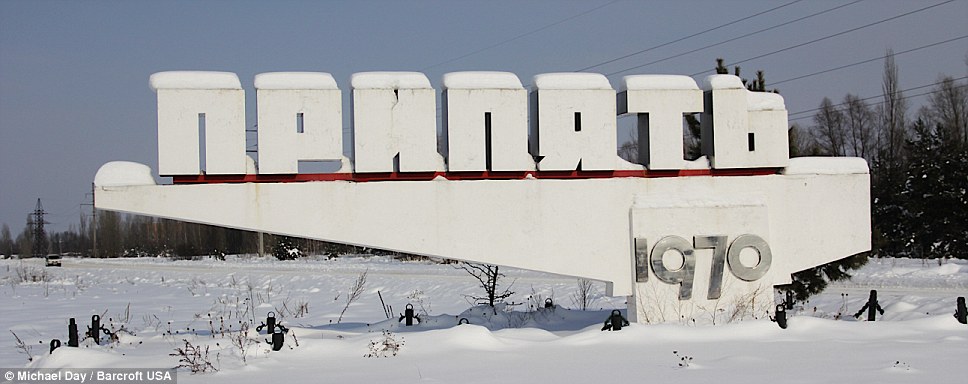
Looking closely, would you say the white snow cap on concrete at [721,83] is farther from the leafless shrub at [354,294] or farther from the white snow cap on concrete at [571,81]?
the leafless shrub at [354,294]

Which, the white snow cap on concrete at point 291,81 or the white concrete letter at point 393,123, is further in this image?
the white concrete letter at point 393,123

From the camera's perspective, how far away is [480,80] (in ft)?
34.0

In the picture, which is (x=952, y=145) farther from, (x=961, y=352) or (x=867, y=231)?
(x=961, y=352)

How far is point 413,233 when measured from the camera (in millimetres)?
10086

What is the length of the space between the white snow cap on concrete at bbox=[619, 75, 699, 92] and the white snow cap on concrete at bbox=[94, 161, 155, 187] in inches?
231

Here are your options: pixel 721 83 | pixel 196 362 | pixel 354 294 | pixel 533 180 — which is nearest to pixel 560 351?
pixel 533 180

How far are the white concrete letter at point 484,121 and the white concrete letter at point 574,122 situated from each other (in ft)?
0.76

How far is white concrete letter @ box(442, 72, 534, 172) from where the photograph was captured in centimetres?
1027

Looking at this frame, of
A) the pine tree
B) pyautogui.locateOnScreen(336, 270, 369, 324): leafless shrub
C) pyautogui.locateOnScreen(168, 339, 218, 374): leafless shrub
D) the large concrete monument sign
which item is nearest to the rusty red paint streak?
the large concrete monument sign

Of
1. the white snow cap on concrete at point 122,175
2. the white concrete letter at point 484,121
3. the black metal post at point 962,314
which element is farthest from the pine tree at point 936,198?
the white snow cap on concrete at point 122,175

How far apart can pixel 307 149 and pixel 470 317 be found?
181 inches

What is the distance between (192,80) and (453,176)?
324 cm

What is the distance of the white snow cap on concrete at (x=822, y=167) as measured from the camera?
11102 mm

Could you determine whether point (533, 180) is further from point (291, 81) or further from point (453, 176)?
point (291, 81)
